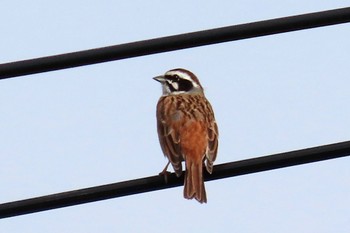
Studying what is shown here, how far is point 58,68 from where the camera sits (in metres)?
8.23

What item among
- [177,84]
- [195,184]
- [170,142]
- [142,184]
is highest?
[177,84]

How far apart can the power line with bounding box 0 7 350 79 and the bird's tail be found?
2.04 m

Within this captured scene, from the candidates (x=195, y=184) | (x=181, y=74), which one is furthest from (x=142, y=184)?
(x=181, y=74)

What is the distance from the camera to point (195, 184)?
10.1 m

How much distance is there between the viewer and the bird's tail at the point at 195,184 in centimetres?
1009

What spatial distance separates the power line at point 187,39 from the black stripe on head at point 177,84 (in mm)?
4031

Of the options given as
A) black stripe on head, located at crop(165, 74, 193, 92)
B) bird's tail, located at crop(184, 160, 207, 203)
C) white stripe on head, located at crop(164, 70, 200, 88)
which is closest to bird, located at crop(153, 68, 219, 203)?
bird's tail, located at crop(184, 160, 207, 203)

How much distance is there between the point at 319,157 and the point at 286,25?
102cm

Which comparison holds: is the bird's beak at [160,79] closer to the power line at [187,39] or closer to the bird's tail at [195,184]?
the bird's tail at [195,184]

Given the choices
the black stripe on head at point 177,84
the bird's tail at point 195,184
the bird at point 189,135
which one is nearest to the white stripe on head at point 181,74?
the black stripe on head at point 177,84

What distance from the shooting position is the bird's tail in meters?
10.1

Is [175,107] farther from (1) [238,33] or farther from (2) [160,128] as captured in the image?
(1) [238,33]

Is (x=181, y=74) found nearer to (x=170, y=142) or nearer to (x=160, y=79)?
(x=160, y=79)

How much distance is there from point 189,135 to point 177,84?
1872 mm
